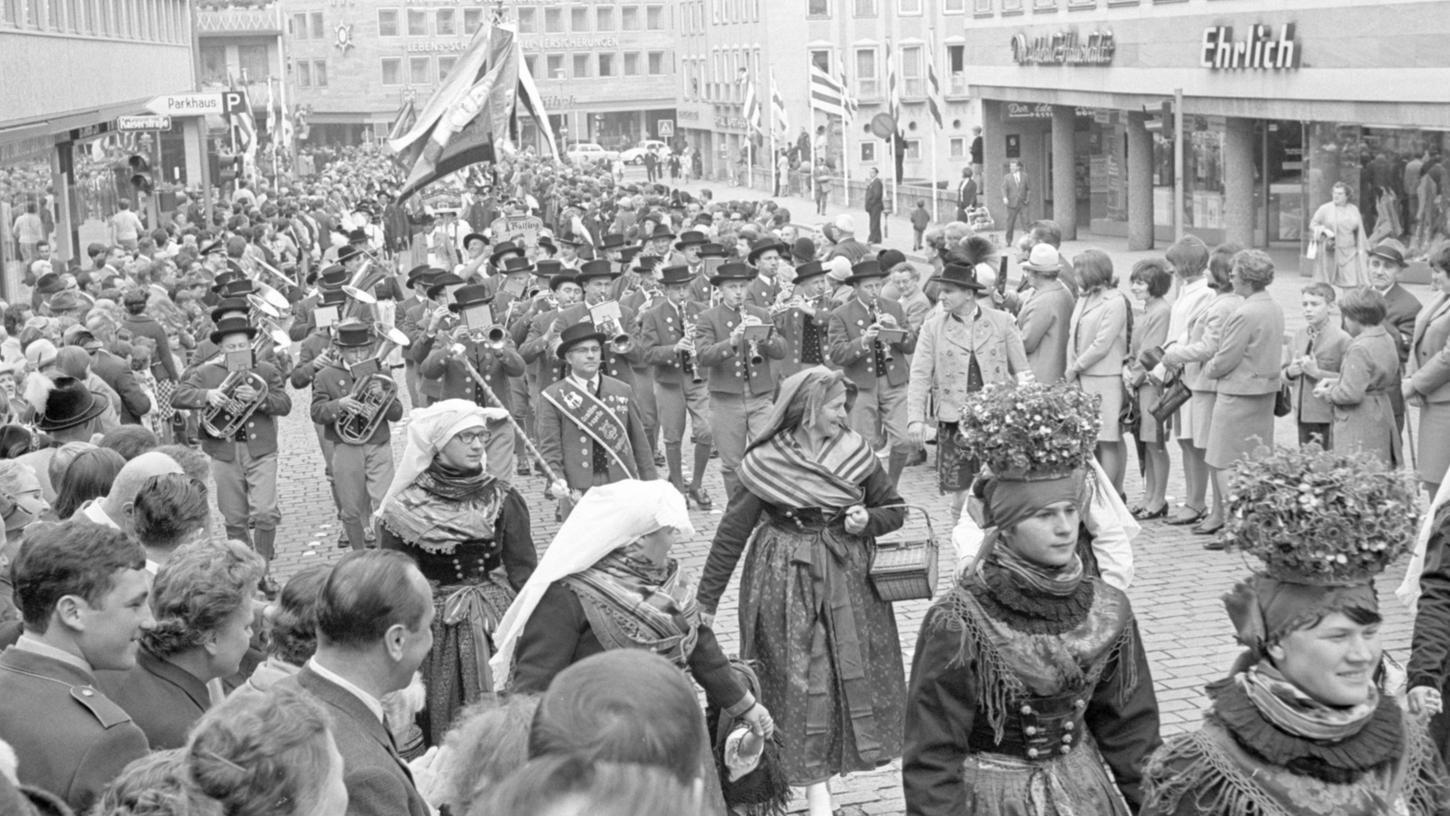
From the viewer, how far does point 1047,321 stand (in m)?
13.8

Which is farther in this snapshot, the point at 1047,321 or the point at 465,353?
the point at 465,353

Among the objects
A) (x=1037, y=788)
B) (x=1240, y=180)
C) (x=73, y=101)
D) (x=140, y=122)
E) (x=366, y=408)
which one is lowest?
(x=1037, y=788)

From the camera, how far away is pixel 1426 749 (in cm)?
452

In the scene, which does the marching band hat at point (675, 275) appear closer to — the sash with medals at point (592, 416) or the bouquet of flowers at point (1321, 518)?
the sash with medals at point (592, 416)

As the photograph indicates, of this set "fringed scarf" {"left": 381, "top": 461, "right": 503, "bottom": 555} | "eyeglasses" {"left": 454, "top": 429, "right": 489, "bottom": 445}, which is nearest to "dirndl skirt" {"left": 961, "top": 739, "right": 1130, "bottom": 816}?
"fringed scarf" {"left": 381, "top": 461, "right": 503, "bottom": 555}

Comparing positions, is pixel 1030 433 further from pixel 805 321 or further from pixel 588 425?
pixel 805 321

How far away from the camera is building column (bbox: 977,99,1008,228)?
44.4 metres

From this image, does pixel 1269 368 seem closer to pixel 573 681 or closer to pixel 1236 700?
pixel 1236 700

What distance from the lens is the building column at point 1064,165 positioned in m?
40.7

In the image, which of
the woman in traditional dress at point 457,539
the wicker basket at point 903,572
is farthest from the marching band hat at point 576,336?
the wicker basket at point 903,572

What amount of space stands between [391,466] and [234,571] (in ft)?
25.3

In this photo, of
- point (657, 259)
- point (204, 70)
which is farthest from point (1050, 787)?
point (204, 70)

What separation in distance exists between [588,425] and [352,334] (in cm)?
212

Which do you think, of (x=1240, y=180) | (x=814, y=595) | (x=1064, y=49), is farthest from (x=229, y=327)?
(x=1064, y=49)
